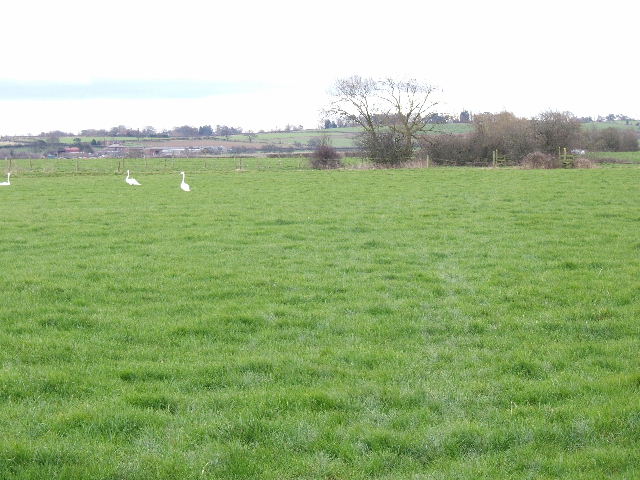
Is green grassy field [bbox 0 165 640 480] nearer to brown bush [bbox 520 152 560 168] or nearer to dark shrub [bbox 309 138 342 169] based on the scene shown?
brown bush [bbox 520 152 560 168]

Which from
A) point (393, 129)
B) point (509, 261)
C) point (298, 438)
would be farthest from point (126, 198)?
point (393, 129)

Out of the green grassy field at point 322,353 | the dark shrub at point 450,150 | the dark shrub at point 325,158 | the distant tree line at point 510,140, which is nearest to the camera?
A: the green grassy field at point 322,353

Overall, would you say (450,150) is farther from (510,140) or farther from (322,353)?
(322,353)

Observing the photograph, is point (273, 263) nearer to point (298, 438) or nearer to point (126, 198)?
point (298, 438)

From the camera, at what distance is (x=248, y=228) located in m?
19.7

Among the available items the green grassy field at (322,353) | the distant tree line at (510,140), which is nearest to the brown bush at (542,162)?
the distant tree line at (510,140)

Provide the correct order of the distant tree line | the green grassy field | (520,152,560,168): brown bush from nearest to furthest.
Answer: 1. the green grassy field
2. (520,152,560,168): brown bush
3. the distant tree line

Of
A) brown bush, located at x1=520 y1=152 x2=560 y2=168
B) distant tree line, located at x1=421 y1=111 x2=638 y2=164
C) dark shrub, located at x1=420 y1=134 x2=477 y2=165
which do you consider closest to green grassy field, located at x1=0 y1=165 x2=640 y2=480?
brown bush, located at x1=520 y1=152 x2=560 y2=168

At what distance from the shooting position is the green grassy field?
5.84 metres

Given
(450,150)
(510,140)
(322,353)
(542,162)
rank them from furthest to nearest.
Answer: (450,150)
(510,140)
(542,162)
(322,353)

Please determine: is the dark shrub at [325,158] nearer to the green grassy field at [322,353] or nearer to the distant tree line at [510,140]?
the distant tree line at [510,140]

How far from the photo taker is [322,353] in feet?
28.0

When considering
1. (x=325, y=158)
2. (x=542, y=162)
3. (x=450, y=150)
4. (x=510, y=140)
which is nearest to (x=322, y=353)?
(x=542, y=162)

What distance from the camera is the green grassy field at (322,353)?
5.84 meters
